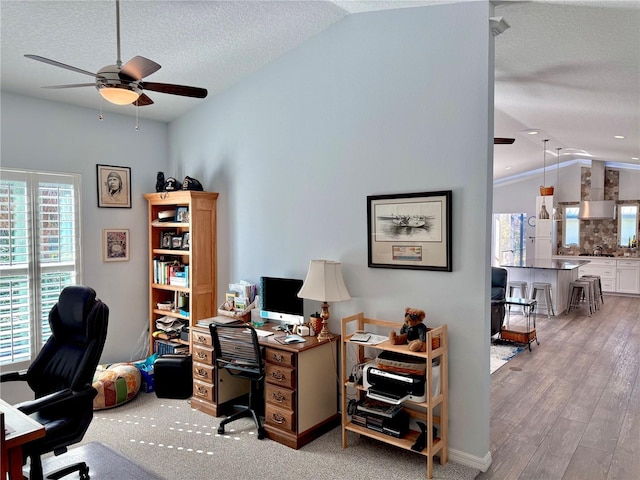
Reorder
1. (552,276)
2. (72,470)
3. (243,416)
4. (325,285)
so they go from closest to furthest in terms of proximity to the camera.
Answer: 1. (72,470)
2. (325,285)
3. (243,416)
4. (552,276)

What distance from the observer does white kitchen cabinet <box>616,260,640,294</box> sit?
9742 mm

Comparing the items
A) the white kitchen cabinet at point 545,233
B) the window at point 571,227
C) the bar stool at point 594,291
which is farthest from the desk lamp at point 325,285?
the window at point 571,227

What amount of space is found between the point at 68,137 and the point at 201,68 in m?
1.65

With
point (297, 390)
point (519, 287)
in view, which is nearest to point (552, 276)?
point (519, 287)

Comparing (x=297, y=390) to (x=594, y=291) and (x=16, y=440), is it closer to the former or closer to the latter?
(x=16, y=440)

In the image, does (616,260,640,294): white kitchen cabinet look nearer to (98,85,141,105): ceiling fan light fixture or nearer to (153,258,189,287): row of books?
(153,258,189,287): row of books

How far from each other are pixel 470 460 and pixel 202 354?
229 cm

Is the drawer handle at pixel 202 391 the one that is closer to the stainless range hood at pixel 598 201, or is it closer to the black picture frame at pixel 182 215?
the black picture frame at pixel 182 215

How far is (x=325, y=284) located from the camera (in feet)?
11.2

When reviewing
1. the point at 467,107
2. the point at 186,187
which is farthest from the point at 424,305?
the point at 186,187

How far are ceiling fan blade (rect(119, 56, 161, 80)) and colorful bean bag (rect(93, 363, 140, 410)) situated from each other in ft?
9.09

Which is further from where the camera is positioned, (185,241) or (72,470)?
(185,241)

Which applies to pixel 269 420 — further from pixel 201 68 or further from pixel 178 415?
pixel 201 68

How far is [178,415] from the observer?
382cm
